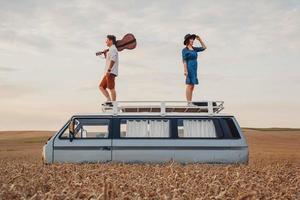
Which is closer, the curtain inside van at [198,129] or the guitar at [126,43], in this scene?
the curtain inside van at [198,129]

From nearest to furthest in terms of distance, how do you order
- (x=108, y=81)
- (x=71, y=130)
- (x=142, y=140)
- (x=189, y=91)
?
(x=142, y=140), (x=71, y=130), (x=189, y=91), (x=108, y=81)

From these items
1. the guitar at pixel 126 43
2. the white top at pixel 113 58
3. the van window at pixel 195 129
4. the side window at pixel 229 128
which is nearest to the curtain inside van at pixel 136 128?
the van window at pixel 195 129

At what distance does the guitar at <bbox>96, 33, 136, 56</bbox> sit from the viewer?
17.8 meters

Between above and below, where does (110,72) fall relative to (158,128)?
above

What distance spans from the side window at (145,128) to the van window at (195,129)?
0.35m

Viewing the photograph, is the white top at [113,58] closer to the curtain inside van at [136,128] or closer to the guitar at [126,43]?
the guitar at [126,43]

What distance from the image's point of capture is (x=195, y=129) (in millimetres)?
14758

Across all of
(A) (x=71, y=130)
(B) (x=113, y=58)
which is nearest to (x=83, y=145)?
(A) (x=71, y=130)

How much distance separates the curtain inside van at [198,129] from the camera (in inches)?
581

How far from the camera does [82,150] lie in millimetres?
14586

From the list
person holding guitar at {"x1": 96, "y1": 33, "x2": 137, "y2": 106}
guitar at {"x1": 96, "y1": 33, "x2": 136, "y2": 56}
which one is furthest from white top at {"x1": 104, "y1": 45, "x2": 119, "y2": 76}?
guitar at {"x1": 96, "y1": 33, "x2": 136, "y2": 56}

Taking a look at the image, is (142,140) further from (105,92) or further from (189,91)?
(105,92)

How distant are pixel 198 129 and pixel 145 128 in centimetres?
128

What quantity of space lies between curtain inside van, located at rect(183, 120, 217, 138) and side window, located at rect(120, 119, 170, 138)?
442 millimetres
